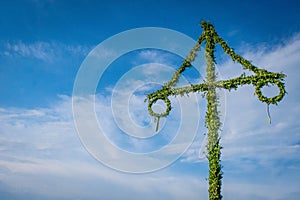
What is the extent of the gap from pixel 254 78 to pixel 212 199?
325 cm

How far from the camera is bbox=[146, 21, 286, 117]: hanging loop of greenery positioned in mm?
8516

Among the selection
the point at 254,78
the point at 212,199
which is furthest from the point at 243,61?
the point at 212,199

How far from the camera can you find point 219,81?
29.3ft

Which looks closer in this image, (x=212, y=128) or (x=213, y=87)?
(x=212, y=128)

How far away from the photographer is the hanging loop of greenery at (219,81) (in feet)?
27.9

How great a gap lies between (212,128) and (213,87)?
3.75ft

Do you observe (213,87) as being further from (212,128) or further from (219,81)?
(212,128)

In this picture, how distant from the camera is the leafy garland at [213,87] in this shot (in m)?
8.30

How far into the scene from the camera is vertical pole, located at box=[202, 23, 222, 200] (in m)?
8.20

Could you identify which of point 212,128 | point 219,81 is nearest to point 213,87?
point 219,81

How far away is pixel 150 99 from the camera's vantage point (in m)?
9.90

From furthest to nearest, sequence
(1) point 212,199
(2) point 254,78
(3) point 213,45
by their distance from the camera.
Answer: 1. (3) point 213,45
2. (2) point 254,78
3. (1) point 212,199

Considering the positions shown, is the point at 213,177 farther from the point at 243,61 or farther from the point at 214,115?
the point at 243,61

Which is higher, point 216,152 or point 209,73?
point 209,73
